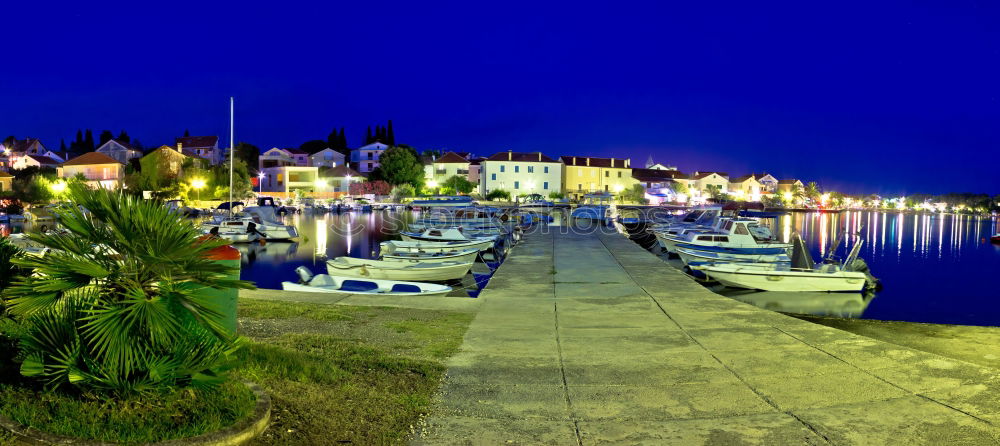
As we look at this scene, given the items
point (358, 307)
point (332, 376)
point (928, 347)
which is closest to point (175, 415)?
point (332, 376)

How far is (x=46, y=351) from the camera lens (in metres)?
4.79

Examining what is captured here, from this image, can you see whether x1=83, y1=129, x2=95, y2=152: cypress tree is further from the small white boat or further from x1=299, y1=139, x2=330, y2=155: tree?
the small white boat

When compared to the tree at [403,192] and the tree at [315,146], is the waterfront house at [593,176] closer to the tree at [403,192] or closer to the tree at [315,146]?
the tree at [403,192]

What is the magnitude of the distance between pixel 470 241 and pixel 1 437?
28.2 meters

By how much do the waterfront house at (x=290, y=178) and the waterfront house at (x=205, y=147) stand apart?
8851 millimetres

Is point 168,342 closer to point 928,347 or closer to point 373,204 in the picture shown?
point 928,347

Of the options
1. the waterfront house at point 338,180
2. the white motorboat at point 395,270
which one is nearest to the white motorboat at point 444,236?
the white motorboat at point 395,270

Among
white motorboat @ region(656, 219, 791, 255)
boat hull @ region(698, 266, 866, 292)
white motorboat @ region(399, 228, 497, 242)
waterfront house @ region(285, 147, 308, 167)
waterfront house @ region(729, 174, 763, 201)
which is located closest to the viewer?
boat hull @ region(698, 266, 866, 292)

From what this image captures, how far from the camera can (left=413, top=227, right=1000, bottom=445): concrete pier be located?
555 cm

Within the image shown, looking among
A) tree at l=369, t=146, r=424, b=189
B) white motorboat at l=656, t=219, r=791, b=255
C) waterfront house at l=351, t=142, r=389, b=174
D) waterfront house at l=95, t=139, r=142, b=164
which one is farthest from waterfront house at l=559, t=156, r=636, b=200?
white motorboat at l=656, t=219, r=791, b=255

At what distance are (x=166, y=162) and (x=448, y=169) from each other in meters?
45.7

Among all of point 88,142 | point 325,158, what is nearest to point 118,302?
point 325,158

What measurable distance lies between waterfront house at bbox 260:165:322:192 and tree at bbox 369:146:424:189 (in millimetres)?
11531

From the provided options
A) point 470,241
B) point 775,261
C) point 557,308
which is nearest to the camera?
point 557,308
